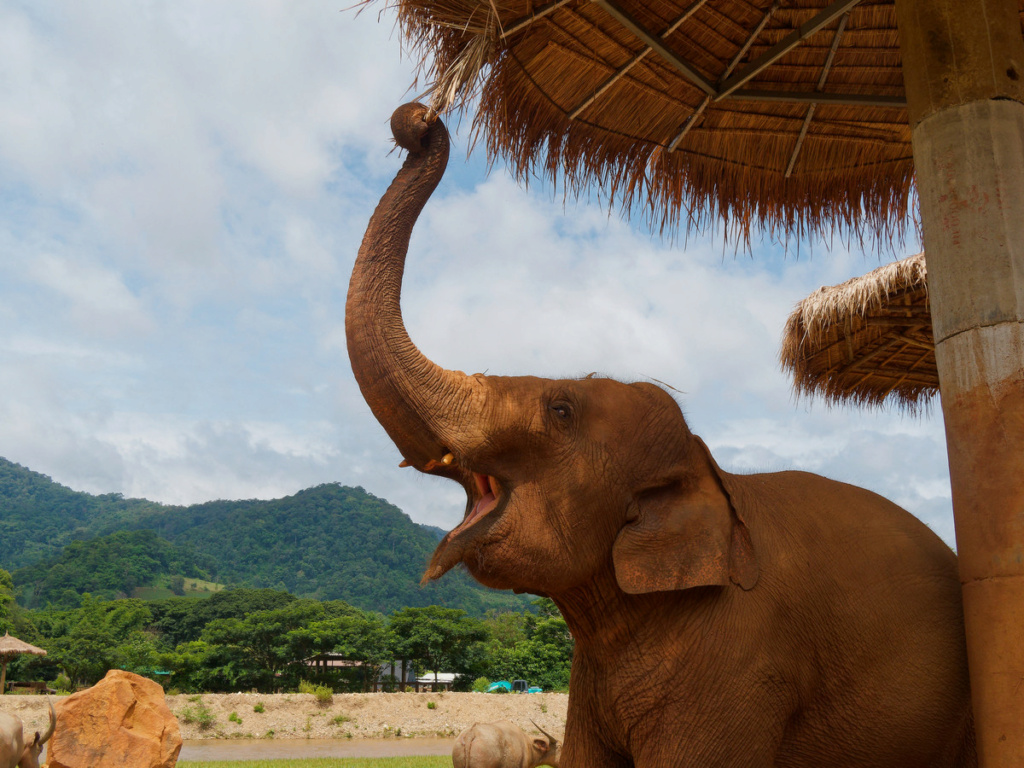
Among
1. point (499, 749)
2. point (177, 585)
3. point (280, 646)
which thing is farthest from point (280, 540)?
point (499, 749)

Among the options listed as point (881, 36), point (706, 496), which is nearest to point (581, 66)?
point (881, 36)

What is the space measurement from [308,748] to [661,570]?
17696mm

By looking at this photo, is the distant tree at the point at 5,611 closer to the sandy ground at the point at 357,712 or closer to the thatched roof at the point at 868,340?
the sandy ground at the point at 357,712

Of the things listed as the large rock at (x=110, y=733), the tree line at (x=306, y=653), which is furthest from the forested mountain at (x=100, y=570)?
the large rock at (x=110, y=733)

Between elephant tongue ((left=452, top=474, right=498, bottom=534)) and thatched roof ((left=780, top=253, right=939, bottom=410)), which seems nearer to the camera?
elephant tongue ((left=452, top=474, right=498, bottom=534))

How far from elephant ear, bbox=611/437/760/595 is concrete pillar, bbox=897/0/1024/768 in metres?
0.73

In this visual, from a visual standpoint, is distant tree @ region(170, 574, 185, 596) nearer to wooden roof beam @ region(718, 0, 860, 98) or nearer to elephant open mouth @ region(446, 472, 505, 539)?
wooden roof beam @ region(718, 0, 860, 98)

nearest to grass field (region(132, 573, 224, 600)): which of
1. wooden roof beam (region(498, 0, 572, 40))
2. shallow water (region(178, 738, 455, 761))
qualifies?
shallow water (region(178, 738, 455, 761))

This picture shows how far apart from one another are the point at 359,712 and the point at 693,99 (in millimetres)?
19838

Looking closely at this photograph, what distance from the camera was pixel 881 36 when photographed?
13.8 feet

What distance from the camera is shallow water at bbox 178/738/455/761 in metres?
15.9

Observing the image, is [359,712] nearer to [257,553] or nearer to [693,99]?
[693,99]

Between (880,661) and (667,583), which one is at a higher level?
(667,583)

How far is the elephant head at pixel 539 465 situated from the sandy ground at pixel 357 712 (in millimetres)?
18354
